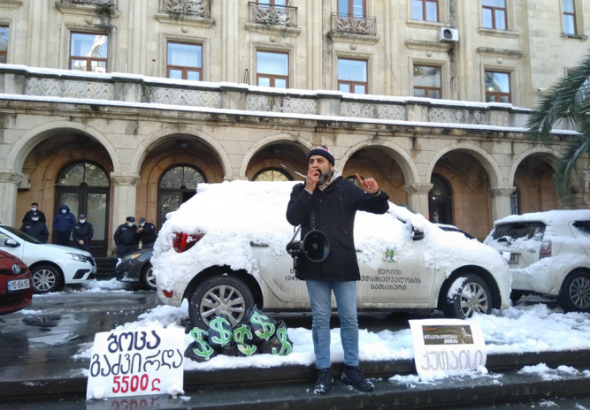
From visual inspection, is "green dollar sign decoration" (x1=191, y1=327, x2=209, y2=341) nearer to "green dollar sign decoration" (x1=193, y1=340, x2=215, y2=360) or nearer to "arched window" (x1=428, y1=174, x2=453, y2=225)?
"green dollar sign decoration" (x1=193, y1=340, x2=215, y2=360)

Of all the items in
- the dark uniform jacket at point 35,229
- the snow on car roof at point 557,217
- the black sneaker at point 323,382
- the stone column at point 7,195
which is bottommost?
the black sneaker at point 323,382

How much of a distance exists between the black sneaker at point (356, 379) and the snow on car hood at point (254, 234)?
1895 millimetres

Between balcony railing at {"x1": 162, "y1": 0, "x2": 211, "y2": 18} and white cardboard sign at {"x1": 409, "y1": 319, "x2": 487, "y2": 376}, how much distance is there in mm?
17313

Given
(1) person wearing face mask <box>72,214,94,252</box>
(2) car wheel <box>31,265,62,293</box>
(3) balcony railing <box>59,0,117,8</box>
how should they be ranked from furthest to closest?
(3) balcony railing <box>59,0,117,8</box> → (1) person wearing face mask <box>72,214,94,252</box> → (2) car wheel <box>31,265,62,293</box>

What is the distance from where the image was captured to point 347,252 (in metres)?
3.60

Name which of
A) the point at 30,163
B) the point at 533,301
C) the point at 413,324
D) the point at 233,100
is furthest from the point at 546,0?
the point at 30,163

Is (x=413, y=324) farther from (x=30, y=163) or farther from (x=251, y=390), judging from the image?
(x=30, y=163)

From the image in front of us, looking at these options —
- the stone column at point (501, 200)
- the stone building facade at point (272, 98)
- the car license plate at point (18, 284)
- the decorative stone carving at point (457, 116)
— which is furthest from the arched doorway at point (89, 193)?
the stone column at point (501, 200)

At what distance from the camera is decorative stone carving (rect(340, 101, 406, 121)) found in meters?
16.7

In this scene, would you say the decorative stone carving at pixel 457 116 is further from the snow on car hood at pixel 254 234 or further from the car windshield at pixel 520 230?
the snow on car hood at pixel 254 234

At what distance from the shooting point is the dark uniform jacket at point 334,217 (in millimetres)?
3541

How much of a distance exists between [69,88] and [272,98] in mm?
6953

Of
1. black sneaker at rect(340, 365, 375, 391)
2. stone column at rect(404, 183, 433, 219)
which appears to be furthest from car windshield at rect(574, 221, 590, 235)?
stone column at rect(404, 183, 433, 219)

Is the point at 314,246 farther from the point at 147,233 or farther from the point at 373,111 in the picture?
the point at 373,111
